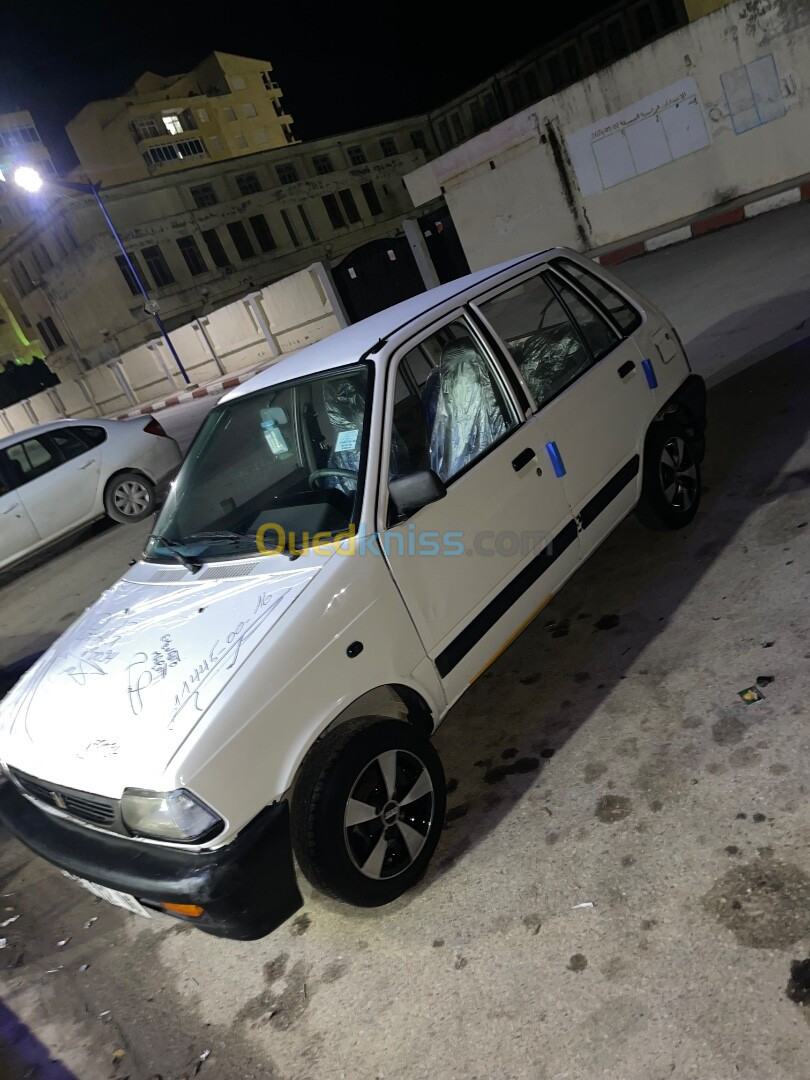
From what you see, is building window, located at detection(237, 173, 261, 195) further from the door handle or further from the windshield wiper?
the door handle

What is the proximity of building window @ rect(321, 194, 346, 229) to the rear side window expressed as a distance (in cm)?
4523

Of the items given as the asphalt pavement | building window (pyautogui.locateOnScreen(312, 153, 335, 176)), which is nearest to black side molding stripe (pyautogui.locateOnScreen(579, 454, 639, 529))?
the asphalt pavement

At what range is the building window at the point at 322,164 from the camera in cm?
4531

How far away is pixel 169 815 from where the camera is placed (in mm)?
2205

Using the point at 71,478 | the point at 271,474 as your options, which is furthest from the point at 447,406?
the point at 71,478

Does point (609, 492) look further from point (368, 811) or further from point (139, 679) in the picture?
point (139, 679)

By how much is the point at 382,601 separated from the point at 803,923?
5.11 ft

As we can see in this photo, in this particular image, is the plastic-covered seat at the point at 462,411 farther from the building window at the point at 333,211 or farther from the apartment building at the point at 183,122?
the apartment building at the point at 183,122

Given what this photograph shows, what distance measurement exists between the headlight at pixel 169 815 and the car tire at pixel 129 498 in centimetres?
713

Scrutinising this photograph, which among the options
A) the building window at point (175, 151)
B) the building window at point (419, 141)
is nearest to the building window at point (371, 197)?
the building window at point (419, 141)

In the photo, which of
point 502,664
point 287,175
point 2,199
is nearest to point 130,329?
point 287,175

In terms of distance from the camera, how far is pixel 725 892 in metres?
2.22

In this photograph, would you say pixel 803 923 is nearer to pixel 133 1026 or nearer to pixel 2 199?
pixel 133 1026

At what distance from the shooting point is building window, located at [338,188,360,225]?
46.2 metres
